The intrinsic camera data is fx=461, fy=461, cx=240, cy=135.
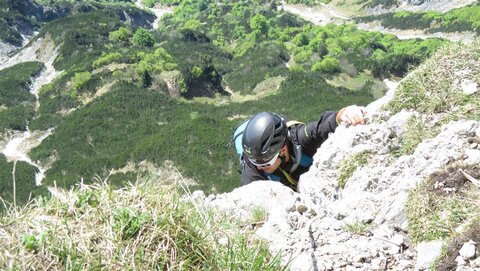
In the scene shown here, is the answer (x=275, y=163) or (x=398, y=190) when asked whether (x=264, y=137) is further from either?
(x=398, y=190)

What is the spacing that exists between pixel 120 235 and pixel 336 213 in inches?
81.4

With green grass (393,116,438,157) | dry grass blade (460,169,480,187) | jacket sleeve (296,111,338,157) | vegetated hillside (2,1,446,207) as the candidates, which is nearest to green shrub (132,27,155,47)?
vegetated hillside (2,1,446,207)

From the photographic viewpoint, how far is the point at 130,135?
47.1 metres

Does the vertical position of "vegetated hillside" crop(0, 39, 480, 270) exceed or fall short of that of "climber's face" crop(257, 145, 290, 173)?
it exceeds it

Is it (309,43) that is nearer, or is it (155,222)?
(155,222)

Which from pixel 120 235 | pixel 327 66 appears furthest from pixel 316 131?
pixel 327 66

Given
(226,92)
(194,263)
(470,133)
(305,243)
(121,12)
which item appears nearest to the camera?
(194,263)

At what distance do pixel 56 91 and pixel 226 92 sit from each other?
882 inches

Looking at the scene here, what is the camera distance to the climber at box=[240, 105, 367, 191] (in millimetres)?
4895

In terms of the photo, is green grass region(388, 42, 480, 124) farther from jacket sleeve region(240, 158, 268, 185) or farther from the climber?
jacket sleeve region(240, 158, 268, 185)

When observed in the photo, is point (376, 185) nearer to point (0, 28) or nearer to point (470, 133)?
point (470, 133)

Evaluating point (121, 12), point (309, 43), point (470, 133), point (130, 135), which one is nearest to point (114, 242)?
point (470, 133)

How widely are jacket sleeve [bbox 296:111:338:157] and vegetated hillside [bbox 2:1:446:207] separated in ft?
83.7

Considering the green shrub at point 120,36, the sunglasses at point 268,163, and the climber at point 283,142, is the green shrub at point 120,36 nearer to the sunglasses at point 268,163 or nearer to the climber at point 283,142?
the climber at point 283,142
